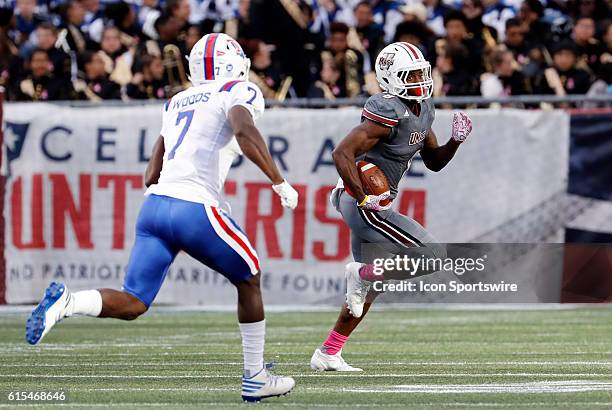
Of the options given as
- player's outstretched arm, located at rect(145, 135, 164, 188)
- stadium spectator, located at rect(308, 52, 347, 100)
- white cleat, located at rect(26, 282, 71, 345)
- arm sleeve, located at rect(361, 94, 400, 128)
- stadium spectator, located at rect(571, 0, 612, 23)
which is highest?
stadium spectator, located at rect(571, 0, 612, 23)

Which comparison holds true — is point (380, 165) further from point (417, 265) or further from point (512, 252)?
point (512, 252)

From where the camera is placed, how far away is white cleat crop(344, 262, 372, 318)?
29.1ft

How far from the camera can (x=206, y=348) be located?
34.5 ft

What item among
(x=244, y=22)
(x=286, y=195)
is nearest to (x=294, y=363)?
(x=286, y=195)

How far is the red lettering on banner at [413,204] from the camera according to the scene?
14.6 meters

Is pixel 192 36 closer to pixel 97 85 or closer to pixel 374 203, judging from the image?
pixel 97 85

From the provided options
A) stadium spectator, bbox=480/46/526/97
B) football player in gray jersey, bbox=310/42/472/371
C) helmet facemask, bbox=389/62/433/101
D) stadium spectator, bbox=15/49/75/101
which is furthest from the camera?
stadium spectator, bbox=15/49/75/101

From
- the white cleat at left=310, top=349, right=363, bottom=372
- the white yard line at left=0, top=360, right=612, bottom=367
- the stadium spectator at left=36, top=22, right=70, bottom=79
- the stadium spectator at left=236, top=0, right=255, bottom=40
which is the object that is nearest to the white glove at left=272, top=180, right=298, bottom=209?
the white cleat at left=310, top=349, right=363, bottom=372

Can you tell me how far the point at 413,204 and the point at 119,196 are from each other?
291cm

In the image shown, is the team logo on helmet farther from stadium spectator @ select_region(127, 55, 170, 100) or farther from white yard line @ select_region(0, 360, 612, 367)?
stadium spectator @ select_region(127, 55, 170, 100)

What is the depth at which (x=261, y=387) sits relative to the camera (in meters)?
7.08

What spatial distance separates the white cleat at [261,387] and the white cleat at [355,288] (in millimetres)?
1811

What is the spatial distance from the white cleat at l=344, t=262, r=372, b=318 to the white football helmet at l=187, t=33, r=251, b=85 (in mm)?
1763

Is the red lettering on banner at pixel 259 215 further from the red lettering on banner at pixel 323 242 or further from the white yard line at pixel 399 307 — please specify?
the white yard line at pixel 399 307
